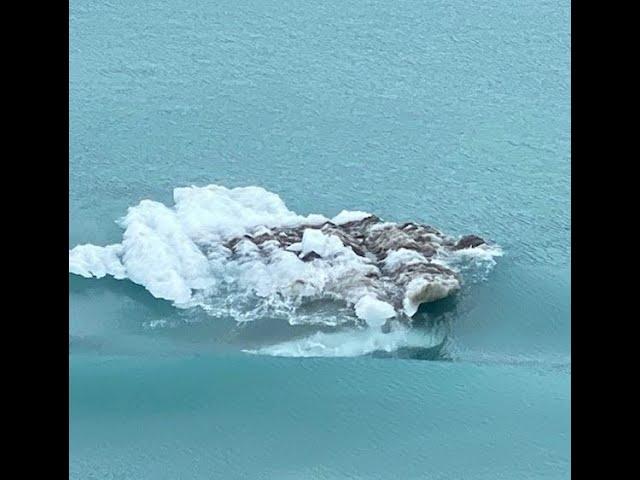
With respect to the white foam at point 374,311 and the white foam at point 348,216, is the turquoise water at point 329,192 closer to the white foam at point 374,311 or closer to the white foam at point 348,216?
the white foam at point 348,216

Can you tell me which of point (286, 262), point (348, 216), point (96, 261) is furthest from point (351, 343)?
point (96, 261)

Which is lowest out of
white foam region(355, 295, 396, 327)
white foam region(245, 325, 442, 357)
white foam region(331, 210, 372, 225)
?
white foam region(245, 325, 442, 357)

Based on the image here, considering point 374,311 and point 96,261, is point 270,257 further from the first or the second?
point 96,261

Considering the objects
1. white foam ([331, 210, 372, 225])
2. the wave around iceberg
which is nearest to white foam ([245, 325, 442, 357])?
the wave around iceberg

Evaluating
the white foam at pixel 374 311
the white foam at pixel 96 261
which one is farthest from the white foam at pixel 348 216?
Result: the white foam at pixel 96 261

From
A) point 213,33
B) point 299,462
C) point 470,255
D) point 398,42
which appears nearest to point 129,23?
point 213,33

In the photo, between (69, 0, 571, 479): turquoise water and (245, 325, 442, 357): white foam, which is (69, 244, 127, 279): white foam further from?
(245, 325, 442, 357): white foam

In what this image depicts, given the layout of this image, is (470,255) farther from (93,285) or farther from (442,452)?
(93,285)
